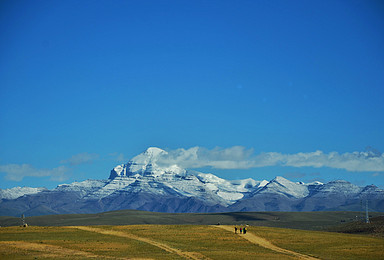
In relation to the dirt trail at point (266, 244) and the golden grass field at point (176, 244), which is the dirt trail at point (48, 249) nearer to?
the golden grass field at point (176, 244)

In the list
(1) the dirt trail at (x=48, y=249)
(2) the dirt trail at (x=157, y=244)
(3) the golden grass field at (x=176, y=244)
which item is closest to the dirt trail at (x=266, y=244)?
(3) the golden grass field at (x=176, y=244)

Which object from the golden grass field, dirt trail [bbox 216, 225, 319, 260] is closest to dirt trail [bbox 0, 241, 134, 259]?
the golden grass field

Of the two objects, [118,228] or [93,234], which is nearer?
[93,234]

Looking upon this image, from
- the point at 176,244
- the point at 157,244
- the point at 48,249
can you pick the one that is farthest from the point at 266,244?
the point at 48,249

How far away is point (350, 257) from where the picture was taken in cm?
9406

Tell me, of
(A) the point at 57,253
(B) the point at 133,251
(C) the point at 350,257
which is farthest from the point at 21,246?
(C) the point at 350,257

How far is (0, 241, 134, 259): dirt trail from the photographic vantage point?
89650mm

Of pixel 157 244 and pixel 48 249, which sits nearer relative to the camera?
pixel 48 249

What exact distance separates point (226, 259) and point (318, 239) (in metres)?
40.3

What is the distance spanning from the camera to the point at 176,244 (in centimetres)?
10919

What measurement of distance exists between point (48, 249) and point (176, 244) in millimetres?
25943

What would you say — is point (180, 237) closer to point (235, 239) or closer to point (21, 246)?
point (235, 239)

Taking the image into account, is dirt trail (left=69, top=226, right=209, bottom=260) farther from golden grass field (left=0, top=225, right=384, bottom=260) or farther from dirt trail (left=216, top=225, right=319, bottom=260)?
dirt trail (left=216, top=225, right=319, bottom=260)

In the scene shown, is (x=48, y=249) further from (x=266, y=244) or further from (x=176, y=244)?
(x=266, y=244)
